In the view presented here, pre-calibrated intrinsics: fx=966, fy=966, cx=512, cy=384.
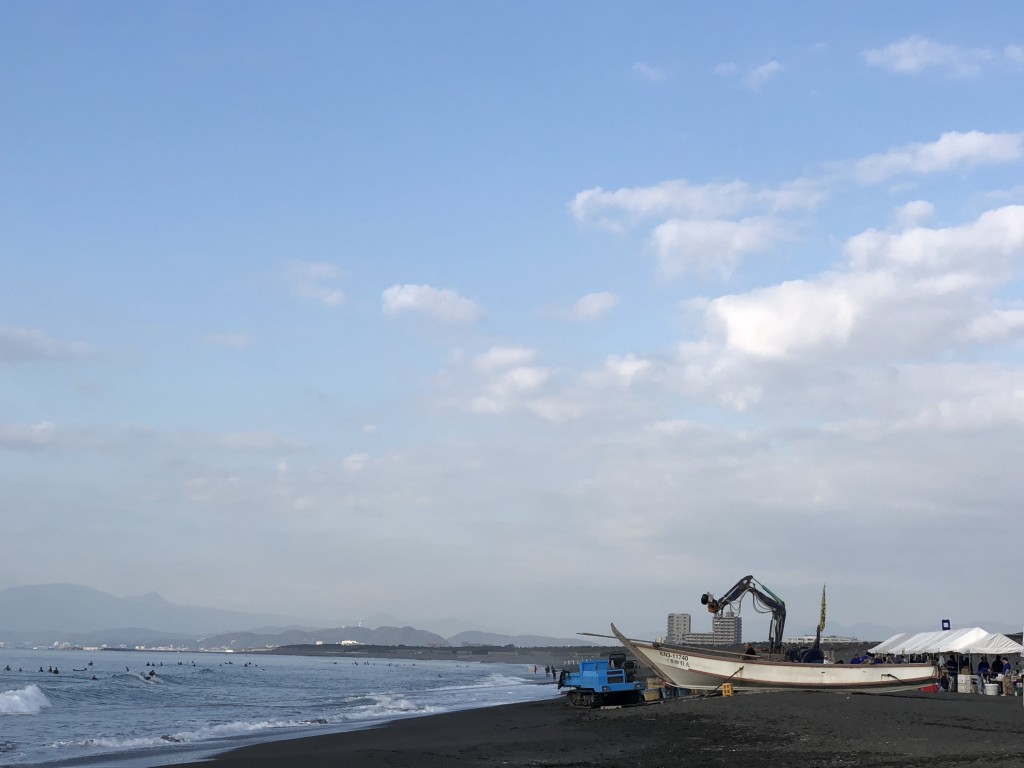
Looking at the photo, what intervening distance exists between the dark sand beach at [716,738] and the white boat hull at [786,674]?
280 cm

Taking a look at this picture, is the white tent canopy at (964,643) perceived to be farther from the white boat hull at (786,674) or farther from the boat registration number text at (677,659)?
the boat registration number text at (677,659)

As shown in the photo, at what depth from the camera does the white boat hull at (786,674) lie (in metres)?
36.9

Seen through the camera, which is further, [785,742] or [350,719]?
[350,719]

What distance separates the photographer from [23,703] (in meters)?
53.7

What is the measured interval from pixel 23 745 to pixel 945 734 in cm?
2882

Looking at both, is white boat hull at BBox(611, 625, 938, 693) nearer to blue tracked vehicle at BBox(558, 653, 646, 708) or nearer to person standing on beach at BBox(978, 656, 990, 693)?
person standing on beach at BBox(978, 656, 990, 693)

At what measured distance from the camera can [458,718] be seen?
38406 mm

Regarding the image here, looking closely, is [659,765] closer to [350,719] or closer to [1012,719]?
[1012,719]

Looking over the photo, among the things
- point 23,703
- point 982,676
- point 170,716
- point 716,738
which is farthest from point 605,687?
point 23,703

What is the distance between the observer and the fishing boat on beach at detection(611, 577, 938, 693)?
36.9 meters

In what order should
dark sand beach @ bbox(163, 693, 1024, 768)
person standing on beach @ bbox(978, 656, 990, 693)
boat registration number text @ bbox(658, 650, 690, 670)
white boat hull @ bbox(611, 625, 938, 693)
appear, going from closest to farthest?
dark sand beach @ bbox(163, 693, 1024, 768) < white boat hull @ bbox(611, 625, 938, 693) < person standing on beach @ bbox(978, 656, 990, 693) < boat registration number text @ bbox(658, 650, 690, 670)

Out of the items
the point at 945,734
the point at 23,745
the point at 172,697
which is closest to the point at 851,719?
the point at 945,734

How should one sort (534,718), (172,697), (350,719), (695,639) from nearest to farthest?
1. (534,718)
2. (350,719)
3. (172,697)
4. (695,639)

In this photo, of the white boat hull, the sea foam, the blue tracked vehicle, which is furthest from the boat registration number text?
the sea foam
